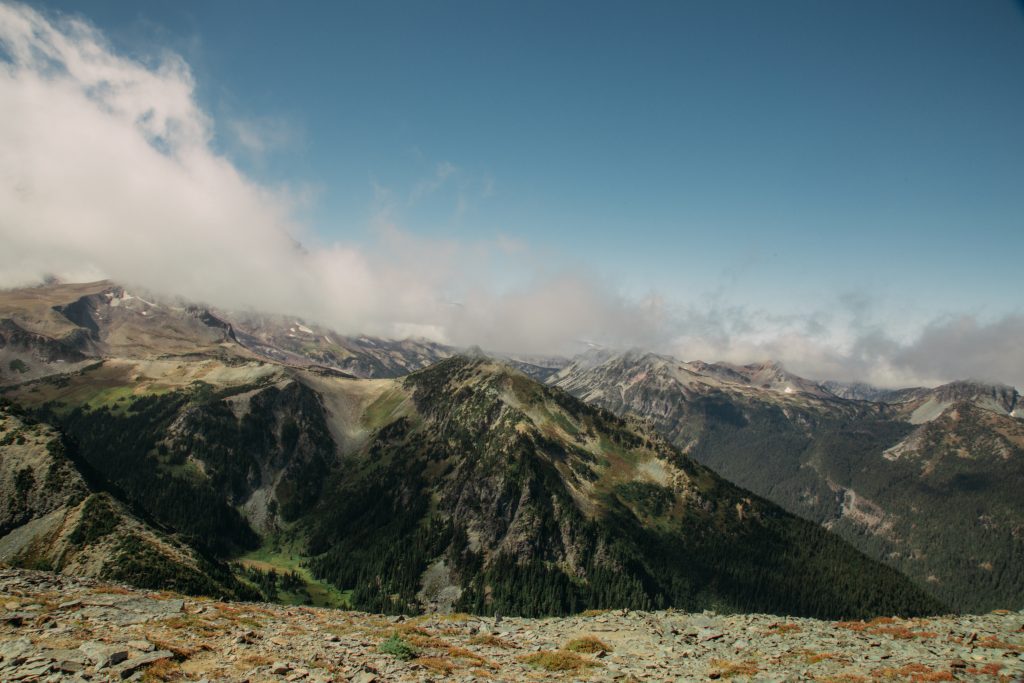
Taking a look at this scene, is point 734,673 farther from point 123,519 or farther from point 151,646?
point 123,519

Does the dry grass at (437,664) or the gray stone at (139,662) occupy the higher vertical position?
the gray stone at (139,662)

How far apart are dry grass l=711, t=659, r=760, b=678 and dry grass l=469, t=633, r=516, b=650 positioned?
16344 mm

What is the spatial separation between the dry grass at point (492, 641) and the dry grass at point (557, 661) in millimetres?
5790

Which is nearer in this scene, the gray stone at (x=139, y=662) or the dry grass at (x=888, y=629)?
the gray stone at (x=139, y=662)

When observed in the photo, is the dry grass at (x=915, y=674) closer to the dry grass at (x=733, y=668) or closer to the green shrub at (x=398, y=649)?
the dry grass at (x=733, y=668)

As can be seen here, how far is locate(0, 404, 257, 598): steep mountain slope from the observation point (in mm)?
98500

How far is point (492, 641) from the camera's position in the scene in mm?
42625

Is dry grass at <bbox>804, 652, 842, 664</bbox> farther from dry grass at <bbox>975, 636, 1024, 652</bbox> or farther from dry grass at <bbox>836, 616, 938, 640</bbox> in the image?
dry grass at <bbox>975, 636, 1024, 652</bbox>

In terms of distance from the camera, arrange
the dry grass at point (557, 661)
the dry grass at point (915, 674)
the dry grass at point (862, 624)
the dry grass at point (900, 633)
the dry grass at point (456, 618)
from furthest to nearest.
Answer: the dry grass at point (456, 618) → the dry grass at point (862, 624) → the dry grass at point (900, 633) → the dry grass at point (557, 661) → the dry grass at point (915, 674)

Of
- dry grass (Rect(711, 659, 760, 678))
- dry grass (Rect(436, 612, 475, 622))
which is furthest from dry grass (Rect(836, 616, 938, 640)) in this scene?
dry grass (Rect(436, 612, 475, 622))

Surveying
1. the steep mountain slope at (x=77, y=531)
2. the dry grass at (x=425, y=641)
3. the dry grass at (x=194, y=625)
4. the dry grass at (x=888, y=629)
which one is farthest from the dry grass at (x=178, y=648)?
the steep mountain slope at (x=77, y=531)

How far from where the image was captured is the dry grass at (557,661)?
33.3m

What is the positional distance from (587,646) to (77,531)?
396 feet

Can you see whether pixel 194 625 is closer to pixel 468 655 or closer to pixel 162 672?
pixel 162 672
